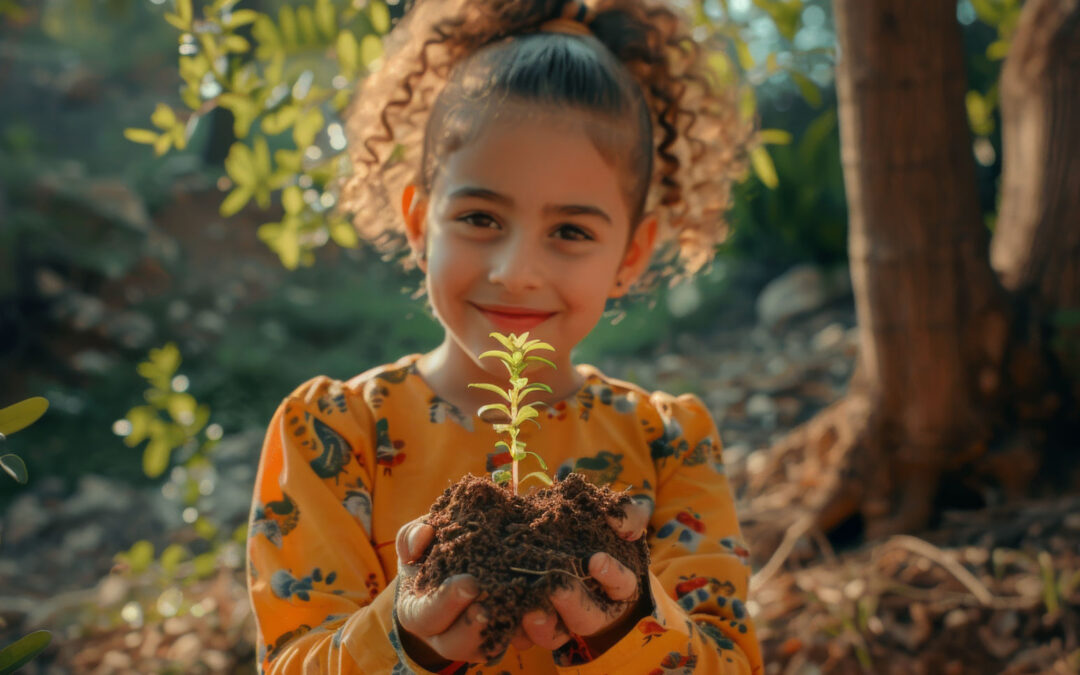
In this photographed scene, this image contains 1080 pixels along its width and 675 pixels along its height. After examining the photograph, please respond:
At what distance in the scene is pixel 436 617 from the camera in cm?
107

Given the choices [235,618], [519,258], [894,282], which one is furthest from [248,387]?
[519,258]

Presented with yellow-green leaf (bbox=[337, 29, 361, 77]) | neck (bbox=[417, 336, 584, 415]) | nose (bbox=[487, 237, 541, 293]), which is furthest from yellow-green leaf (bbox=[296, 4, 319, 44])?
nose (bbox=[487, 237, 541, 293])

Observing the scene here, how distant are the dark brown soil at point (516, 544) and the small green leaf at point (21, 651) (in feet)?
1.52

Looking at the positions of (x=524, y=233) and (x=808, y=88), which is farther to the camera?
Answer: (x=808, y=88)

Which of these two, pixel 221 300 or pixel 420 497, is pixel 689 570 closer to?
pixel 420 497

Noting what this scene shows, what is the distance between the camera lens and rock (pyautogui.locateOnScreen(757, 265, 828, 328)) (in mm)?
6012

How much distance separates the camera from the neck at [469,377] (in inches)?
66.2

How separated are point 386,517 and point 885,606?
67.0 inches

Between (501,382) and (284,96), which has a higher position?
(284,96)

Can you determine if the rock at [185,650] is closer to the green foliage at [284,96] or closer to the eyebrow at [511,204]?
the green foliage at [284,96]

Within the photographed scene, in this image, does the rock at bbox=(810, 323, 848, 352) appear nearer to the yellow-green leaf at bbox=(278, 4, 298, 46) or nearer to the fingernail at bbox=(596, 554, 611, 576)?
the yellow-green leaf at bbox=(278, 4, 298, 46)

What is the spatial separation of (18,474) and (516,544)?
618 mm

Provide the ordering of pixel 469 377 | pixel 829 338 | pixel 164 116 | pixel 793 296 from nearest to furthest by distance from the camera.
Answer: pixel 469 377 < pixel 164 116 < pixel 829 338 < pixel 793 296

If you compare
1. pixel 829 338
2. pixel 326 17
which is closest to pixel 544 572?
pixel 326 17
